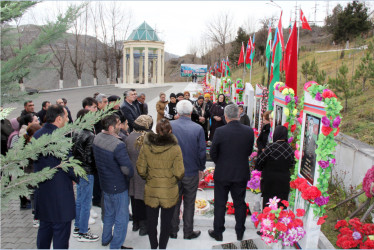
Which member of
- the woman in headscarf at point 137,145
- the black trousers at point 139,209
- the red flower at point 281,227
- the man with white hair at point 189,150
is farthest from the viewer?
the black trousers at point 139,209

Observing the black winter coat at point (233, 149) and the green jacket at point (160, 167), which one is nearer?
the green jacket at point (160, 167)

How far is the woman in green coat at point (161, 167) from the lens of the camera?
3.31 metres

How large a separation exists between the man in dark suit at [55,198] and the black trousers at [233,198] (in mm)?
1953

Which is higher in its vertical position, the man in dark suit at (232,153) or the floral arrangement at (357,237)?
the man in dark suit at (232,153)

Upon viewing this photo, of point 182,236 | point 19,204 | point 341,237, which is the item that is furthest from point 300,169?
point 19,204

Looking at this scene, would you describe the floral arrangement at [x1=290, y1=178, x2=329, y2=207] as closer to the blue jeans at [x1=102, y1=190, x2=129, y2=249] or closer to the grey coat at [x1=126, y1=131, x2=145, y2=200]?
the grey coat at [x1=126, y1=131, x2=145, y2=200]

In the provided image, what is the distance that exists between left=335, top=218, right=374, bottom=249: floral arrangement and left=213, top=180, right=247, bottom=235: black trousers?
1.26 meters

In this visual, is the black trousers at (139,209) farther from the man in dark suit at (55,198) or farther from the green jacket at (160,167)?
the man in dark suit at (55,198)

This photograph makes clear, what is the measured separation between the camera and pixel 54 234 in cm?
322

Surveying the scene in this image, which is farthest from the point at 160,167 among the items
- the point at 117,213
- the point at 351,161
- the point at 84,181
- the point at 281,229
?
the point at 351,161

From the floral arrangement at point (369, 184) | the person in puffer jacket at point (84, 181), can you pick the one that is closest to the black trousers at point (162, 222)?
the person in puffer jacket at point (84, 181)

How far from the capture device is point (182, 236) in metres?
4.25

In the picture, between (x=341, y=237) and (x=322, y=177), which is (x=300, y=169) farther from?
(x=341, y=237)

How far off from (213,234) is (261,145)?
2055 mm
